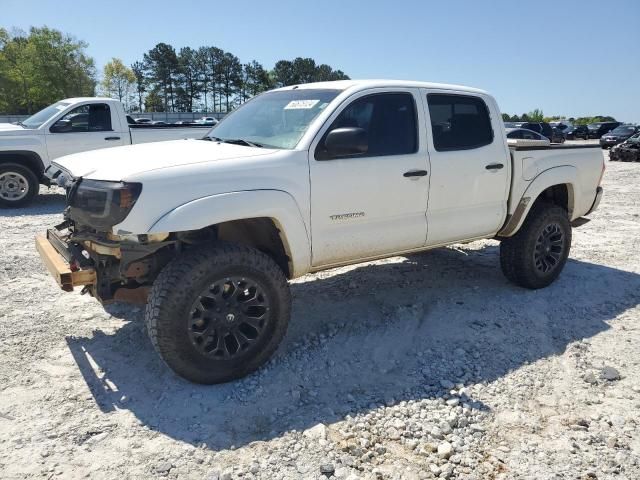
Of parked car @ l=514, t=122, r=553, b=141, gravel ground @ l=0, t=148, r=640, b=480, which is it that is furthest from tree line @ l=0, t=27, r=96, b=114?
gravel ground @ l=0, t=148, r=640, b=480

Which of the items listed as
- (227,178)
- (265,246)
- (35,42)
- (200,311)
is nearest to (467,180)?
(265,246)

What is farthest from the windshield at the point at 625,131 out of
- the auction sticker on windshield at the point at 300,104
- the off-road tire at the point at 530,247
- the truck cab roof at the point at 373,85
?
the auction sticker on windshield at the point at 300,104

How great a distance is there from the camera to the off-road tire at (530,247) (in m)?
5.12

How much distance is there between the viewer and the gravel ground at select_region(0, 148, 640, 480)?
9.07 feet

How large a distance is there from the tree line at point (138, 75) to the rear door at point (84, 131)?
51.6m

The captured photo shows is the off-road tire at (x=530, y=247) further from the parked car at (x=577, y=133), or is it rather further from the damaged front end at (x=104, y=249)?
the parked car at (x=577, y=133)

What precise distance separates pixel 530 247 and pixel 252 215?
3.09 metres

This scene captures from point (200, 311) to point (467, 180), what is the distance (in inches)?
100

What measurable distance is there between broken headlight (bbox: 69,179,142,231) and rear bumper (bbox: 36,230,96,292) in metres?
0.34

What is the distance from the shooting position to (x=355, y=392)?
11.3 ft

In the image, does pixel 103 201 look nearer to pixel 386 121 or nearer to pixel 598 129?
pixel 386 121

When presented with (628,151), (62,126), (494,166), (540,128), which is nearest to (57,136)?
(62,126)

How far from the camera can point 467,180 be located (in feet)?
14.7

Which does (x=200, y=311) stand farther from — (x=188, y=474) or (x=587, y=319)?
(x=587, y=319)
